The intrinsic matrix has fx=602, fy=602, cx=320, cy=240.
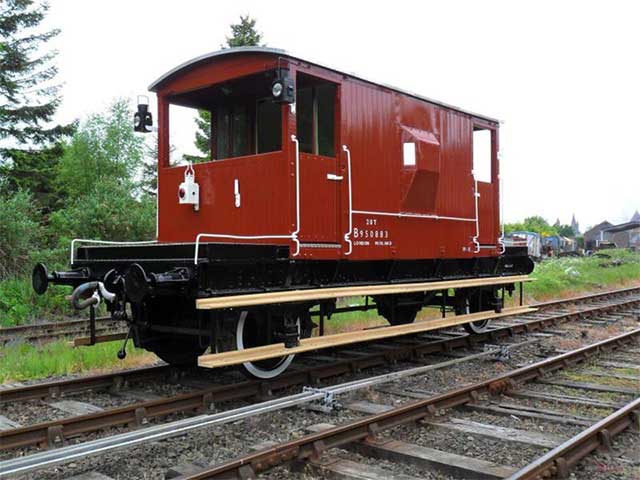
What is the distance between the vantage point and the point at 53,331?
11094 mm

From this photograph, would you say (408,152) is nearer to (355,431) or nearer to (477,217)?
(477,217)

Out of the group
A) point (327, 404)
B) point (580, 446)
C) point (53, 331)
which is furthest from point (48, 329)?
point (580, 446)

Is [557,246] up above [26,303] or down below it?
above

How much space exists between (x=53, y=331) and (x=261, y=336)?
605cm

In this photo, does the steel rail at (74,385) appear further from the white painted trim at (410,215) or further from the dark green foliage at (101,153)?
the dark green foliage at (101,153)

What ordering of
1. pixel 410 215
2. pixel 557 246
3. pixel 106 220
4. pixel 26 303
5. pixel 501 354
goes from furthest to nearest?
pixel 557 246
pixel 106 220
pixel 26 303
pixel 501 354
pixel 410 215

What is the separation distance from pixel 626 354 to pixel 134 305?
724 centimetres

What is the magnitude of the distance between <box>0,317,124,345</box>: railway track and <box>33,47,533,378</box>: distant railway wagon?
3.62 meters

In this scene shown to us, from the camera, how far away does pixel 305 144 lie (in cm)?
754

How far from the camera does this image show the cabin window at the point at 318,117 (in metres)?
7.49

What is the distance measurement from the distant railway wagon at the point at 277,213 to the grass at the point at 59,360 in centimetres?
120

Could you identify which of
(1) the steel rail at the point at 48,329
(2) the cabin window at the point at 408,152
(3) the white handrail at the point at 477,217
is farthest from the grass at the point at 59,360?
(3) the white handrail at the point at 477,217

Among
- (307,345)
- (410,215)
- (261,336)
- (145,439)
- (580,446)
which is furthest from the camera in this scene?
(410,215)

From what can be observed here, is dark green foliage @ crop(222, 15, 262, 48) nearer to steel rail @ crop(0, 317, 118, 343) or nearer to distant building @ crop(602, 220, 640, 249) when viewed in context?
steel rail @ crop(0, 317, 118, 343)
